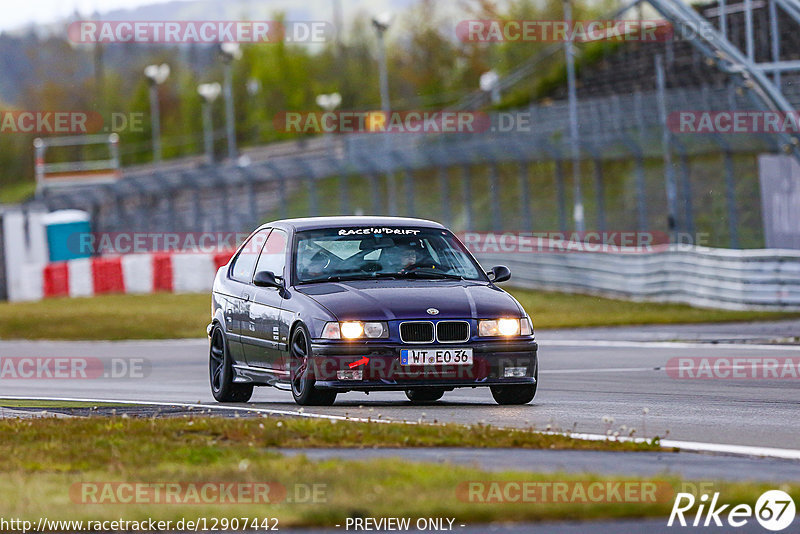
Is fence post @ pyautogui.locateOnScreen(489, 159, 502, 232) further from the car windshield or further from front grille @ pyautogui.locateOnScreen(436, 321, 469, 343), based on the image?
front grille @ pyautogui.locateOnScreen(436, 321, 469, 343)

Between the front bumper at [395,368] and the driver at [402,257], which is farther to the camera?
the driver at [402,257]

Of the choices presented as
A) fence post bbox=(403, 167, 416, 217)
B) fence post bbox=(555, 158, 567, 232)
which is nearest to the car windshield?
fence post bbox=(555, 158, 567, 232)

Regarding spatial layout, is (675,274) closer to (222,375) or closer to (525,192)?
(525,192)

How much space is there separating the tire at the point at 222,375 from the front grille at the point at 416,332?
7.58ft

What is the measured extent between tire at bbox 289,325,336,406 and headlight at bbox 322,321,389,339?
26 cm

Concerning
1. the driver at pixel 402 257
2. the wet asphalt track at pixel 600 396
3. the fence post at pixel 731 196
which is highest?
the fence post at pixel 731 196

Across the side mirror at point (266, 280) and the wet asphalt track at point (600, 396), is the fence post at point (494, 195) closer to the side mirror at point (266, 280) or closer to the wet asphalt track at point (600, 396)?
the wet asphalt track at point (600, 396)

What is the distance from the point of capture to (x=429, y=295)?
1154 centimetres

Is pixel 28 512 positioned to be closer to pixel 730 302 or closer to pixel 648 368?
pixel 648 368

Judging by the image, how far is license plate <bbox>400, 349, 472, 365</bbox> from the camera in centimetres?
1129

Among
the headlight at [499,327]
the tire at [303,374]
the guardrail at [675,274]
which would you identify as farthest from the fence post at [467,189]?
the headlight at [499,327]

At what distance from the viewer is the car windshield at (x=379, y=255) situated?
12.1m

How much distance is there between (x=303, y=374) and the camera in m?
11.7

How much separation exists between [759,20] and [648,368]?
3812 cm
